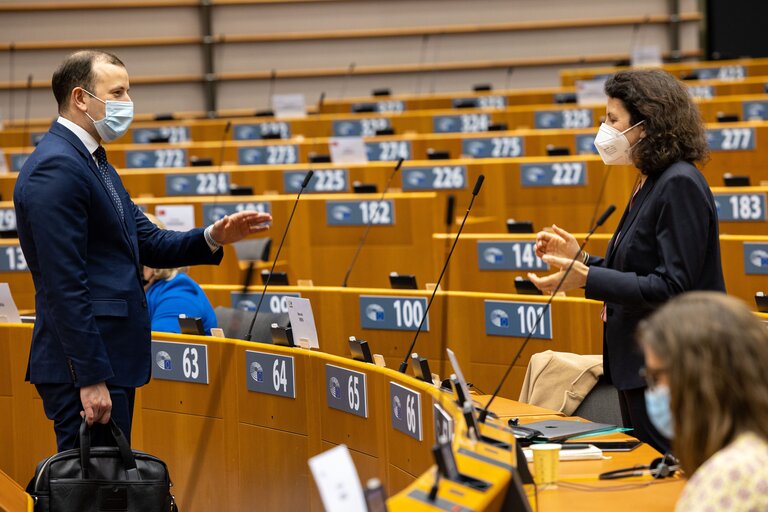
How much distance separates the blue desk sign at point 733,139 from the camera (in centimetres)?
719

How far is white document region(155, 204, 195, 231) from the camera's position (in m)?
6.90

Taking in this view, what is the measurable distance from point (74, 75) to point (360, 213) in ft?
12.4

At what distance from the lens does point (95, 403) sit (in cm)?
288

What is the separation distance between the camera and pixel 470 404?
2.41m

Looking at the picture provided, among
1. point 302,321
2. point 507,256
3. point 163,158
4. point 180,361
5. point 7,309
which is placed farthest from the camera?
point 163,158

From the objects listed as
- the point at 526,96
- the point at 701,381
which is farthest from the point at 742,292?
the point at 526,96

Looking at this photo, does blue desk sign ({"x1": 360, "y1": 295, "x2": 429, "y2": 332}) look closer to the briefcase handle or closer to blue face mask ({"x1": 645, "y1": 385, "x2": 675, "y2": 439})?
the briefcase handle

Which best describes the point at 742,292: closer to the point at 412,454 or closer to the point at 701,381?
the point at 412,454

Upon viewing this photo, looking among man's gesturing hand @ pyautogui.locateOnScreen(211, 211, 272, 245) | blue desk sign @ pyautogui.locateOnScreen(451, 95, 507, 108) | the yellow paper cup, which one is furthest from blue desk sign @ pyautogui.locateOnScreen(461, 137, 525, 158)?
the yellow paper cup

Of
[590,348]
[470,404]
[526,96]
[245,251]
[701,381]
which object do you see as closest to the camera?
[701,381]

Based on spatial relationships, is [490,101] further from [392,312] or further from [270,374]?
[270,374]

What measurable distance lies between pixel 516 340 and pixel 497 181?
8.33ft

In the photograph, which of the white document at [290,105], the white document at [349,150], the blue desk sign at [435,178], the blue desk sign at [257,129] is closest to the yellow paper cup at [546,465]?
the blue desk sign at [435,178]

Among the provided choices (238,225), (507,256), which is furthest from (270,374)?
(507,256)
